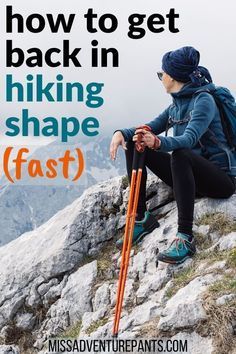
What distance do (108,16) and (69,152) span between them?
12.1 feet

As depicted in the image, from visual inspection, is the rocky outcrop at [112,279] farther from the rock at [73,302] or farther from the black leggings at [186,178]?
the black leggings at [186,178]

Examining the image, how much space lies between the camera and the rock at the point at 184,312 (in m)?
7.89

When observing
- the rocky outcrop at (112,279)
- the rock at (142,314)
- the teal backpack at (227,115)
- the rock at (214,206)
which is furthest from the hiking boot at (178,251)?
the teal backpack at (227,115)

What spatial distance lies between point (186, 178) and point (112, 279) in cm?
236

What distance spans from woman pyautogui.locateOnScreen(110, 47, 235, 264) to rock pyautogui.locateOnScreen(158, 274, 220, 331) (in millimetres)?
1120

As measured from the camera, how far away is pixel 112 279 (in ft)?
34.1

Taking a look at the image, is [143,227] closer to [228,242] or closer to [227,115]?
[228,242]

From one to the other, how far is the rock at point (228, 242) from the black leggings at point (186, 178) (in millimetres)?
547

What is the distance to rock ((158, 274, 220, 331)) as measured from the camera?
7.89 m

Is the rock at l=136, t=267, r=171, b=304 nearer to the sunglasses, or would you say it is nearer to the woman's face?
the woman's face

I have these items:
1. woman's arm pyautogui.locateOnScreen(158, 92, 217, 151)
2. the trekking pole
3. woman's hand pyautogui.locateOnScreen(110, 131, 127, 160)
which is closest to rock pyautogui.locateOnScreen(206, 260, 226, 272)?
the trekking pole

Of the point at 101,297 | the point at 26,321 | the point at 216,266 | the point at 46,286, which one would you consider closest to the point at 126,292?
the point at 101,297

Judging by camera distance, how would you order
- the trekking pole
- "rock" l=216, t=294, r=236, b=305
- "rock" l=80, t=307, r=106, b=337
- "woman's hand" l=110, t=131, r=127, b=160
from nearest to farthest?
"rock" l=216, t=294, r=236, b=305
the trekking pole
"rock" l=80, t=307, r=106, b=337
"woman's hand" l=110, t=131, r=127, b=160

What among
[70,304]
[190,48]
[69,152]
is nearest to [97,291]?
[70,304]
